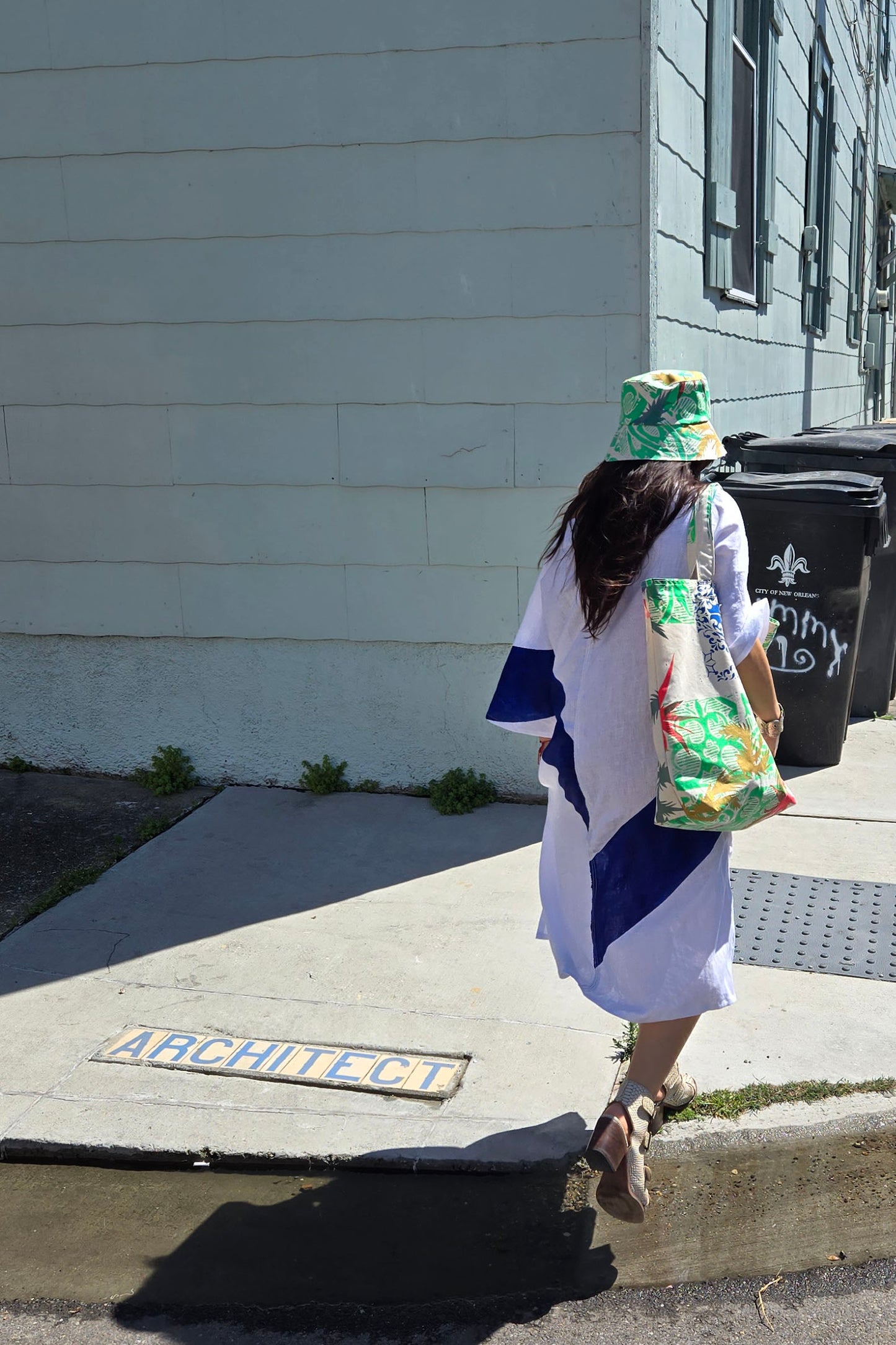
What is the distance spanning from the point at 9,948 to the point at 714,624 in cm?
272

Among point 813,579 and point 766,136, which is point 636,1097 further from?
point 766,136

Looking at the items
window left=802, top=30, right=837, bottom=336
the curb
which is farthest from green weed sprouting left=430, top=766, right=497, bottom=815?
window left=802, top=30, right=837, bottom=336

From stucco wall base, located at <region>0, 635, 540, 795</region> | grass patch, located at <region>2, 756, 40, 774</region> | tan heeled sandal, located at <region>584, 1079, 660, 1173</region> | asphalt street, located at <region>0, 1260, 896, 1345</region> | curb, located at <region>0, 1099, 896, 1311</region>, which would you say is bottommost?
asphalt street, located at <region>0, 1260, 896, 1345</region>

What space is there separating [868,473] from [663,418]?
153 inches

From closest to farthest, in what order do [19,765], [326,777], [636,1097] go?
[636,1097] < [326,777] < [19,765]

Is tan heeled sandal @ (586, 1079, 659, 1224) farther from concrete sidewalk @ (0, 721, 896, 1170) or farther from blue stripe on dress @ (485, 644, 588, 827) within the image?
blue stripe on dress @ (485, 644, 588, 827)

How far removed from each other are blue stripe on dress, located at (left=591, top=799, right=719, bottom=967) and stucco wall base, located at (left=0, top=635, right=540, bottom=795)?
247cm

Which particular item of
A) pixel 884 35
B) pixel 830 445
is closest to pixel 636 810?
pixel 830 445

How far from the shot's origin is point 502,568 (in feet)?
16.6

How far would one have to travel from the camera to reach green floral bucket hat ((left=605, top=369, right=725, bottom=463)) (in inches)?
100.0

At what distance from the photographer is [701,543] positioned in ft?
8.21

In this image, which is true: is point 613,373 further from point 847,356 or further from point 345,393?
point 847,356

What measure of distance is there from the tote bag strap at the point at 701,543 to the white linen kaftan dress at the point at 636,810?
16 millimetres

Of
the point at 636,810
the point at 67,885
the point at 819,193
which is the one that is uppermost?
the point at 819,193
